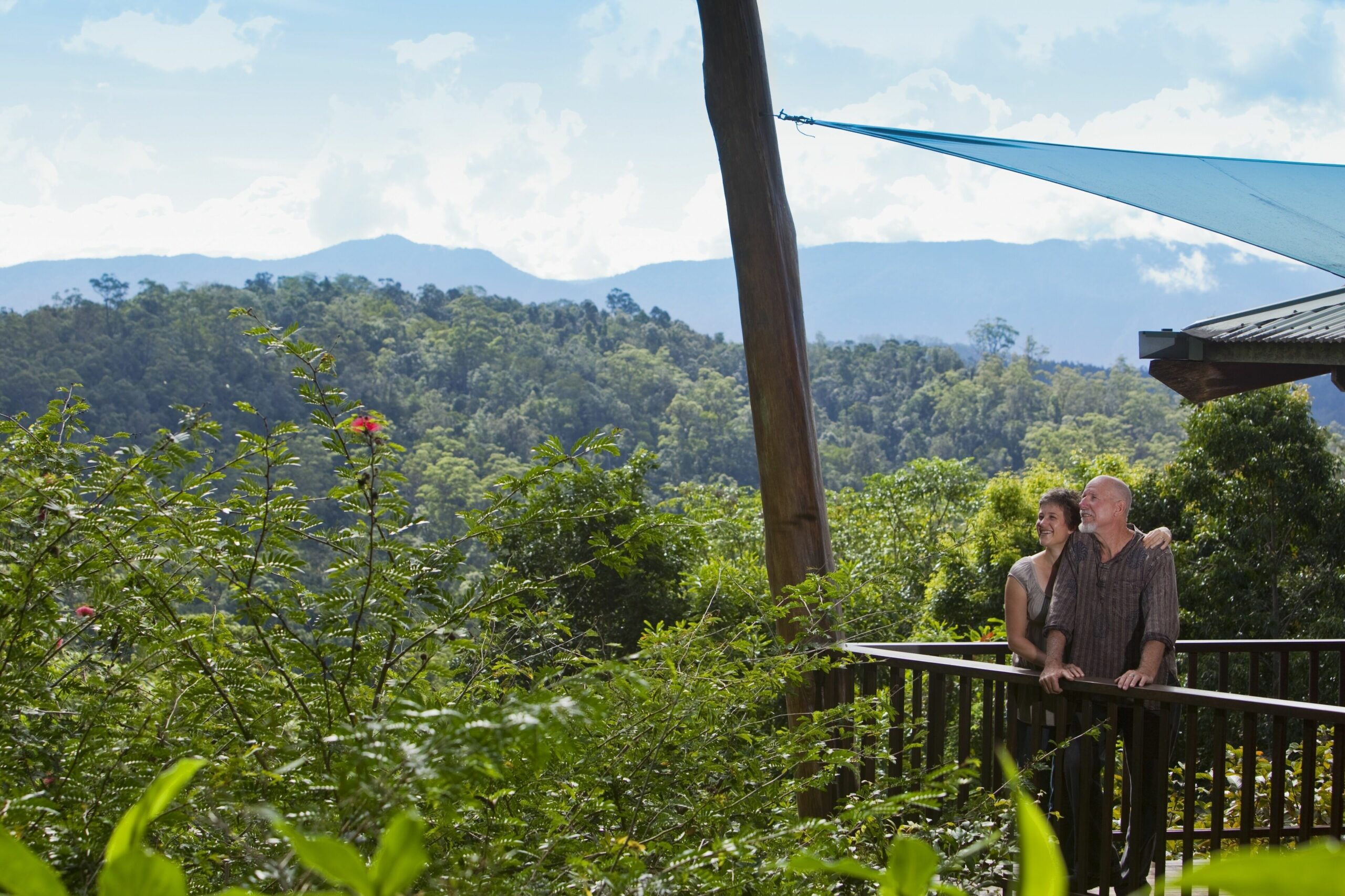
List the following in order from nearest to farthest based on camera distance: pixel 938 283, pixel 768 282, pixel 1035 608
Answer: pixel 1035 608 < pixel 768 282 < pixel 938 283

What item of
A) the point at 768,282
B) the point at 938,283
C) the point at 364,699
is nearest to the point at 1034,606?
the point at 768,282

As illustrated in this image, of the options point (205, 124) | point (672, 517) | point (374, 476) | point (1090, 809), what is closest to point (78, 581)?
point (374, 476)

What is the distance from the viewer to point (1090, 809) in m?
2.87

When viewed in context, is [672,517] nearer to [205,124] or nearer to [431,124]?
[205,124]

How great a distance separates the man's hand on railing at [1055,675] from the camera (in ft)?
9.46

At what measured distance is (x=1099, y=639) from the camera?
3023mm

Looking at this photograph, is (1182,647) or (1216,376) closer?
(1182,647)

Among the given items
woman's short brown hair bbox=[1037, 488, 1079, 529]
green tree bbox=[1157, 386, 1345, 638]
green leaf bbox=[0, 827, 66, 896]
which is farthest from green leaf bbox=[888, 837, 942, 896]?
green tree bbox=[1157, 386, 1345, 638]

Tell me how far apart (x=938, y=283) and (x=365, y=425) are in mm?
183491

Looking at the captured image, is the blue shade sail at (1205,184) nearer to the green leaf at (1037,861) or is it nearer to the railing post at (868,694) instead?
the railing post at (868,694)

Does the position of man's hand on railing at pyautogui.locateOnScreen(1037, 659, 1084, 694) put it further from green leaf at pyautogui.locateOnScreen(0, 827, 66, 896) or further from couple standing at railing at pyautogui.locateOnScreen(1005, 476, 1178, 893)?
green leaf at pyautogui.locateOnScreen(0, 827, 66, 896)

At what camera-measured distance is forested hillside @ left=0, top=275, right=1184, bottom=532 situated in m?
37.8

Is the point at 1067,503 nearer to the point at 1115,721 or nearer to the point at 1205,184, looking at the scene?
the point at 1115,721

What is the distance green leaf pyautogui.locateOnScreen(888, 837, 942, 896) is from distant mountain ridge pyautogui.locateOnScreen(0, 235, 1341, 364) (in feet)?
507
